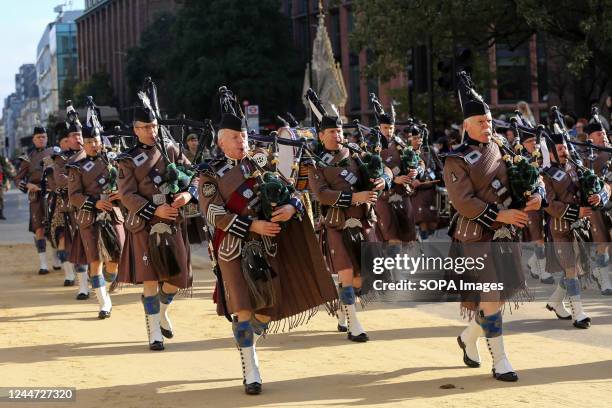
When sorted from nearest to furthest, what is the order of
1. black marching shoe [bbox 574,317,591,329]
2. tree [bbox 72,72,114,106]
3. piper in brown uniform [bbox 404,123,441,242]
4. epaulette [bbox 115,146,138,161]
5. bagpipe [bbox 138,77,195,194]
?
bagpipe [bbox 138,77,195,194]
epaulette [bbox 115,146,138,161]
black marching shoe [bbox 574,317,591,329]
piper in brown uniform [bbox 404,123,441,242]
tree [bbox 72,72,114,106]

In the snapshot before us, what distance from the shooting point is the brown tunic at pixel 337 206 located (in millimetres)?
11523

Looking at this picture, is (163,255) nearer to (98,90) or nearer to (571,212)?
(571,212)

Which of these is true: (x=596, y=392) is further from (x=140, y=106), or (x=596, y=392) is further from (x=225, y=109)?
(x=140, y=106)

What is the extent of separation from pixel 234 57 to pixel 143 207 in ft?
172

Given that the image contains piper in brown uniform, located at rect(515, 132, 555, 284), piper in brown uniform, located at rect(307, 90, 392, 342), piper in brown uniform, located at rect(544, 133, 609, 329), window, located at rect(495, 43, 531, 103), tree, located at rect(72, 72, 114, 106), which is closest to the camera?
piper in brown uniform, located at rect(307, 90, 392, 342)

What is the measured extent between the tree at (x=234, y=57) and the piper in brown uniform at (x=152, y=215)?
5033cm

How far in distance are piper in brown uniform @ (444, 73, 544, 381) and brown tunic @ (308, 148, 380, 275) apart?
214cm

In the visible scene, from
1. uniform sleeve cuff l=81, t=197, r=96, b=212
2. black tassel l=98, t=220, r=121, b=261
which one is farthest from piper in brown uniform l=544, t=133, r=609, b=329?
uniform sleeve cuff l=81, t=197, r=96, b=212

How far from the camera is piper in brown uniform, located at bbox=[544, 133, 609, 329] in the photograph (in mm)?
11969

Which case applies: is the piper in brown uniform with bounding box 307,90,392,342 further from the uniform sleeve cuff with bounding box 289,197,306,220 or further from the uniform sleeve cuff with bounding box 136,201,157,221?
the uniform sleeve cuff with bounding box 289,197,306,220

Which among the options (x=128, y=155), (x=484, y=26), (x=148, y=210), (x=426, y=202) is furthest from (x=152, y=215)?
(x=484, y=26)

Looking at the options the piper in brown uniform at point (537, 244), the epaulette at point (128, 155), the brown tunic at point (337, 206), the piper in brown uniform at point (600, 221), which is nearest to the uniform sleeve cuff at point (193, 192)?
the epaulette at point (128, 155)

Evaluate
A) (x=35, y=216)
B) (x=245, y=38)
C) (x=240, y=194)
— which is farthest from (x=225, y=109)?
(x=245, y=38)

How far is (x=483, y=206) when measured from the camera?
9180 millimetres
